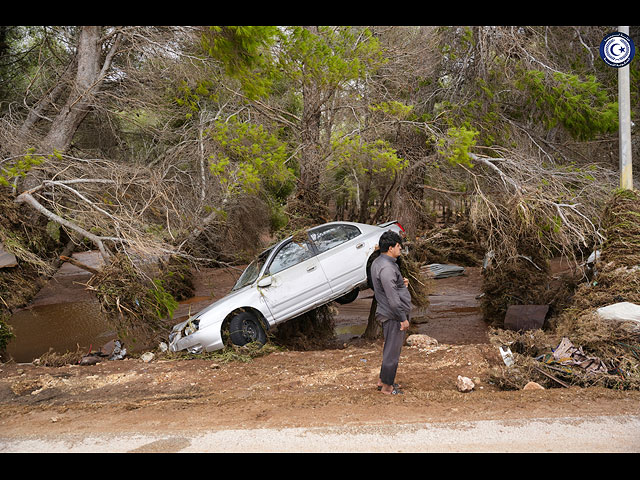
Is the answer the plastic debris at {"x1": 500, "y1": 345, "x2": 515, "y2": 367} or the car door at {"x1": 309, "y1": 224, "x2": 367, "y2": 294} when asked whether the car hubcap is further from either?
the plastic debris at {"x1": 500, "y1": 345, "x2": 515, "y2": 367}

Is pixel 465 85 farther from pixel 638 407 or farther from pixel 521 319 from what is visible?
pixel 638 407

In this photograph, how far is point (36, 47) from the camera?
15.0 meters

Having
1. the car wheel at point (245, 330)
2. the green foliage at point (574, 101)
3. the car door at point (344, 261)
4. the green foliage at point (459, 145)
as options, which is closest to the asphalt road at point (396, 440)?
the car wheel at point (245, 330)

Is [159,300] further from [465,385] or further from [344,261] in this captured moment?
[465,385]

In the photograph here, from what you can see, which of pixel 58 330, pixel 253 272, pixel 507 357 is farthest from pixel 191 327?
pixel 58 330

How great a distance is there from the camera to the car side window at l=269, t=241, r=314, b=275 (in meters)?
9.36

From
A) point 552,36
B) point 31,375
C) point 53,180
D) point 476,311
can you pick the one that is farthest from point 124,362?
point 552,36

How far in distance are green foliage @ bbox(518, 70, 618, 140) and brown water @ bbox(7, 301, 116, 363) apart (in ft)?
37.8

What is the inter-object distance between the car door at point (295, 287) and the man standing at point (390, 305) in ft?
9.86

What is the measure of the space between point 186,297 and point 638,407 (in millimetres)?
15540

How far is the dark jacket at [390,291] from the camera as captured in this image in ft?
19.7

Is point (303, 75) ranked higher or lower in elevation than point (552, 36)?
lower

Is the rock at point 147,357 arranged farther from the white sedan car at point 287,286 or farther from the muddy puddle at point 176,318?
the muddy puddle at point 176,318

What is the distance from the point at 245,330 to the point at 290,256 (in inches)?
59.9
